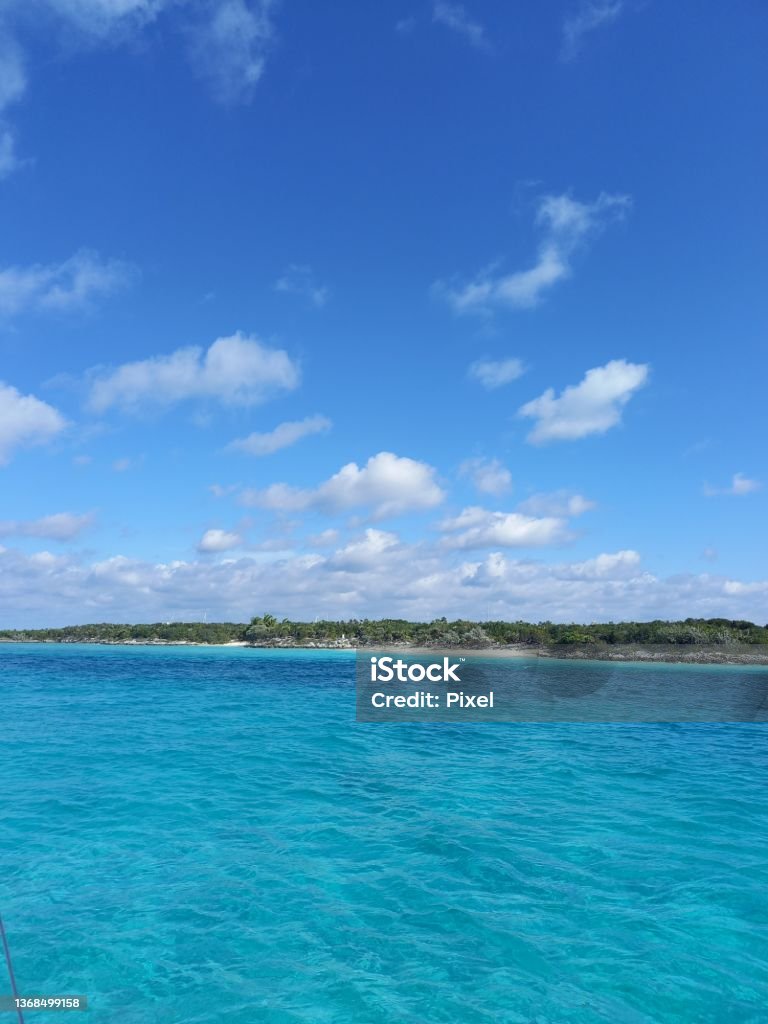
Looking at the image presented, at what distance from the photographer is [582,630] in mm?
103750

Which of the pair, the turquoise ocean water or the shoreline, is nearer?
the turquoise ocean water

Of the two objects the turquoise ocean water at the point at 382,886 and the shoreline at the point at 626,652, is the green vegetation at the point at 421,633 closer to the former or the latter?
the shoreline at the point at 626,652

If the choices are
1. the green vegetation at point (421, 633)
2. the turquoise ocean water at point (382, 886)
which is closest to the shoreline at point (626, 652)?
the green vegetation at point (421, 633)

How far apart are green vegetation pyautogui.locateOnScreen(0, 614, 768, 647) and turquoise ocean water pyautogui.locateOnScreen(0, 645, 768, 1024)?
79.5 m

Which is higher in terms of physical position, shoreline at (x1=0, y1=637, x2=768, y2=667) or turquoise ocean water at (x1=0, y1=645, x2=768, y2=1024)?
turquoise ocean water at (x1=0, y1=645, x2=768, y2=1024)

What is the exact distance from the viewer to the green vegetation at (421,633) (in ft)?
309

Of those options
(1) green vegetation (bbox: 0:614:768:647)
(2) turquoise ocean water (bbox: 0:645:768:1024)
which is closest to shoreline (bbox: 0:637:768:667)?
(1) green vegetation (bbox: 0:614:768:647)

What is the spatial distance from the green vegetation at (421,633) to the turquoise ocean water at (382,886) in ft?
261

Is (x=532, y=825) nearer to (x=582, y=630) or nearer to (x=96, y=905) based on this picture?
(x=96, y=905)

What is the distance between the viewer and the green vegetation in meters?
94.3

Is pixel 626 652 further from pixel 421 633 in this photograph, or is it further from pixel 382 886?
pixel 382 886

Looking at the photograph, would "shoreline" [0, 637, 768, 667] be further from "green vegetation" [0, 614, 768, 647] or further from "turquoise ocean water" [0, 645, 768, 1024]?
"turquoise ocean water" [0, 645, 768, 1024]

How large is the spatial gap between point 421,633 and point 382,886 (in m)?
119

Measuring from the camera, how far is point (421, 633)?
5054 inches
